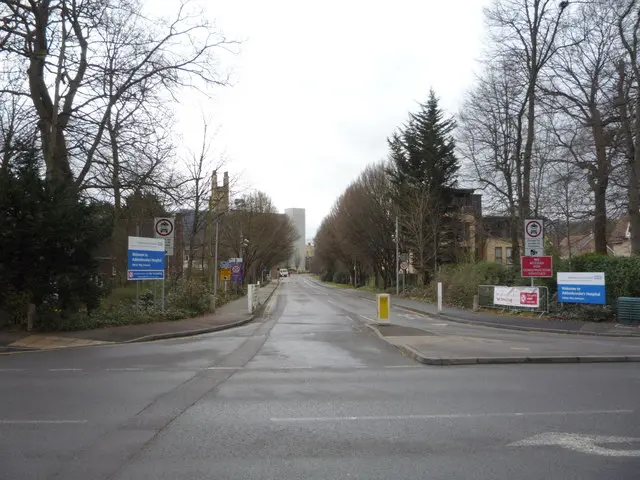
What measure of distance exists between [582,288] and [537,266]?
197 centimetres

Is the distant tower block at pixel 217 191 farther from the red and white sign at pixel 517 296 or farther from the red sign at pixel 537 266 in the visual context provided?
the red sign at pixel 537 266

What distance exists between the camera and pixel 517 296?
23719 millimetres

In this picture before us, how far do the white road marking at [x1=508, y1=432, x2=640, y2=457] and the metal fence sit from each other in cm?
1792

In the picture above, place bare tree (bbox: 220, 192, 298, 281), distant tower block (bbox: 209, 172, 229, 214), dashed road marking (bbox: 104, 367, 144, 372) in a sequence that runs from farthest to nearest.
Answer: bare tree (bbox: 220, 192, 298, 281) → distant tower block (bbox: 209, 172, 229, 214) → dashed road marking (bbox: 104, 367, 144, 372)

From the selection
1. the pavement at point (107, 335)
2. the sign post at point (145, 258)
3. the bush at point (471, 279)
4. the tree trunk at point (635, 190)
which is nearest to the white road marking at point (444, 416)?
the pavement at point (107, 335)

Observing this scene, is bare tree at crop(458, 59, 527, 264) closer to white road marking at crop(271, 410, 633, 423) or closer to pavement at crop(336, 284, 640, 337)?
pavement at crop(336, 284, 640, 337)

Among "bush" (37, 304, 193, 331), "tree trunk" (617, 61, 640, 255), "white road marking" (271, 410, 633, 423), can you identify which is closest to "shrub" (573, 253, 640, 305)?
"tree trunk" (617, 61, 640, 255)

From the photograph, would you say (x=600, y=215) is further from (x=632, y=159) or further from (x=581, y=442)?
(x=581, y=442)

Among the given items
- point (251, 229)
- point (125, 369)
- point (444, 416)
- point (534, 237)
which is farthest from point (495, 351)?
point (251, 229)

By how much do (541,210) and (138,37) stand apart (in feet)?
89.2

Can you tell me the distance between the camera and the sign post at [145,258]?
706 inches

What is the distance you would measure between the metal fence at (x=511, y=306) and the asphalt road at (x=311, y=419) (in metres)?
12.4

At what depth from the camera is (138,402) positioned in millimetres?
7160

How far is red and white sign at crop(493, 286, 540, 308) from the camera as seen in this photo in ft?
74.8
